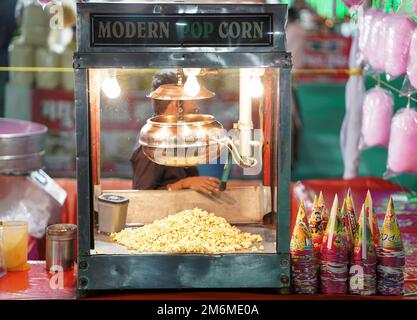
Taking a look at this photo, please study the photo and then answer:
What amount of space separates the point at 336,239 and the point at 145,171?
1.95ft

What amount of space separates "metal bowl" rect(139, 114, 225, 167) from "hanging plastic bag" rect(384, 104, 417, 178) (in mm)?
1327

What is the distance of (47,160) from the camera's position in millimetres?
6711

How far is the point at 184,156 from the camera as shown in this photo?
7.23 feet

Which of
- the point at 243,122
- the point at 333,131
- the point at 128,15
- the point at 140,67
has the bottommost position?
the point at 333,131

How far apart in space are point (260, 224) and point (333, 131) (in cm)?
801

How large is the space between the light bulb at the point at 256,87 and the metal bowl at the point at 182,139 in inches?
5.3

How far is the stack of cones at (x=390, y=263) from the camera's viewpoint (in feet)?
7.20

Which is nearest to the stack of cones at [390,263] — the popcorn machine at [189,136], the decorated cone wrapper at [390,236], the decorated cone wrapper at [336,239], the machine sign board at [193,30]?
the decorated cone wrapper at [390,236]

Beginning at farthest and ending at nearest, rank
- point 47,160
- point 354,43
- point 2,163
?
1. point 47,160
2. point 354,43
3. point 2,163

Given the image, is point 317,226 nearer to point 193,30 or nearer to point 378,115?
point 193,30

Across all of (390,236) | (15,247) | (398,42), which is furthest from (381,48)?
(15,247)

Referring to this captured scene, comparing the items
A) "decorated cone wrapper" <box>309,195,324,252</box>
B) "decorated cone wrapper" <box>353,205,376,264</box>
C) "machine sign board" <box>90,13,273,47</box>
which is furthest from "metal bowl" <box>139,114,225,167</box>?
"decorated cone wrapper" <box>353,205,376,264</box>

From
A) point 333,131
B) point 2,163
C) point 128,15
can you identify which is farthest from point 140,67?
point 333,131
